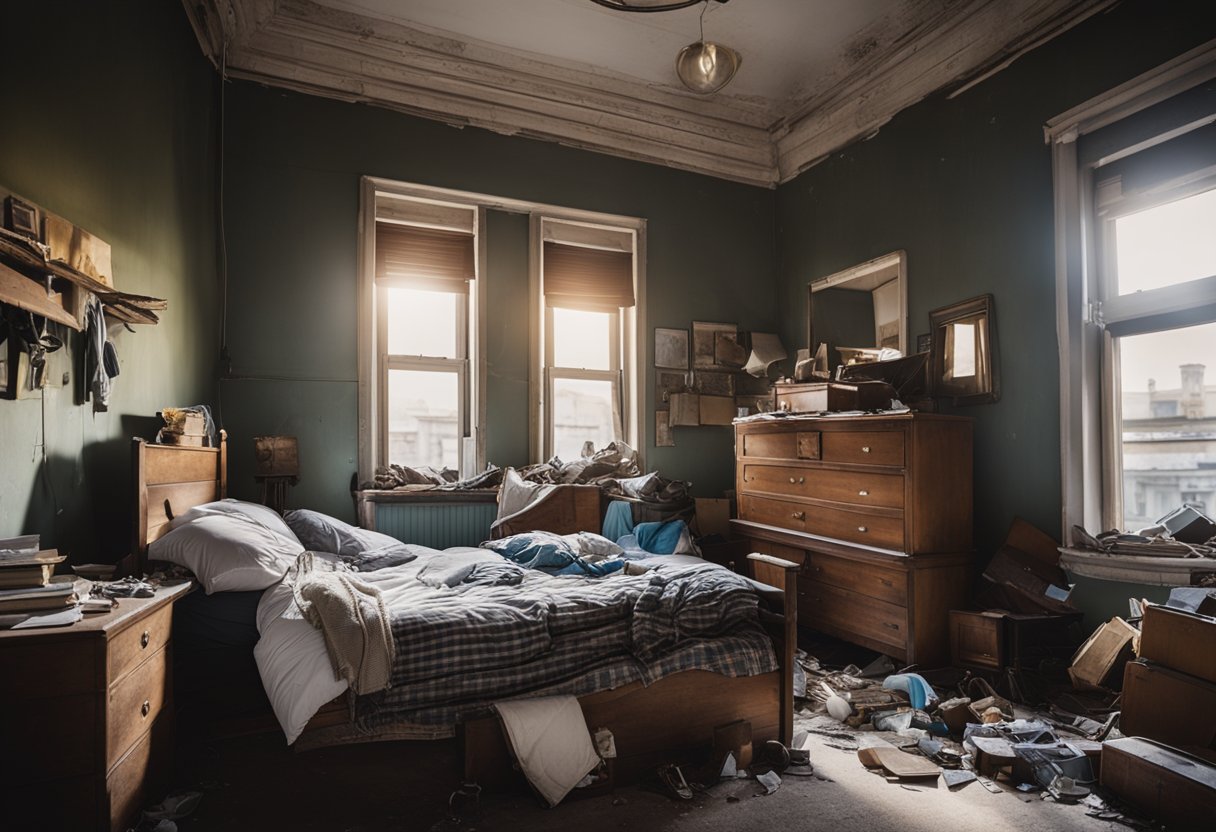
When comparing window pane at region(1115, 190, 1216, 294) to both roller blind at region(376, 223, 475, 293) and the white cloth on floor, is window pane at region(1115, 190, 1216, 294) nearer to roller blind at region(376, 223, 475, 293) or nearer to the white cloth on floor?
the white cloth on floor

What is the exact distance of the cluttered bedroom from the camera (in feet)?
8.08

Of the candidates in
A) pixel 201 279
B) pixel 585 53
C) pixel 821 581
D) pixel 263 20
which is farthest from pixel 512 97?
pixel 821 581

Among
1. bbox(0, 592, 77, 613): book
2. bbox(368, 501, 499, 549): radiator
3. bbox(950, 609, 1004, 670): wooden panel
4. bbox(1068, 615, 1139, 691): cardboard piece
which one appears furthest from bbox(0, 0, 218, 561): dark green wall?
bbox(1068, 615, 1139, 691): cardboard piece

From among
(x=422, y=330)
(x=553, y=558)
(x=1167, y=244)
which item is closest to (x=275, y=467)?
(x=422, y=330)

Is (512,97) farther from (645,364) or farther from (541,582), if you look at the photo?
(541,582)

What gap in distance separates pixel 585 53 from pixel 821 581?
4.33 m

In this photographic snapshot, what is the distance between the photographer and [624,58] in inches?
209

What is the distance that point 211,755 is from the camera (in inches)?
110

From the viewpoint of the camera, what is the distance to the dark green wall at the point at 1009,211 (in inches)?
146

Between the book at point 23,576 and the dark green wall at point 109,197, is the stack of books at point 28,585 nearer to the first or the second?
the book at point 23,576

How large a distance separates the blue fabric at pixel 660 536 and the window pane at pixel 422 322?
215 centimetres

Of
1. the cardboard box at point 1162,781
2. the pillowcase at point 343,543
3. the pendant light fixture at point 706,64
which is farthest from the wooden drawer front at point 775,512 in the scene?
the pendant light fixture at point 706,64

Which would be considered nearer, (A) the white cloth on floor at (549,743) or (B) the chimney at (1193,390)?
(A) the white cloth on floor at (549,743)

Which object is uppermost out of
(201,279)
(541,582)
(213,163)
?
(213,163)
